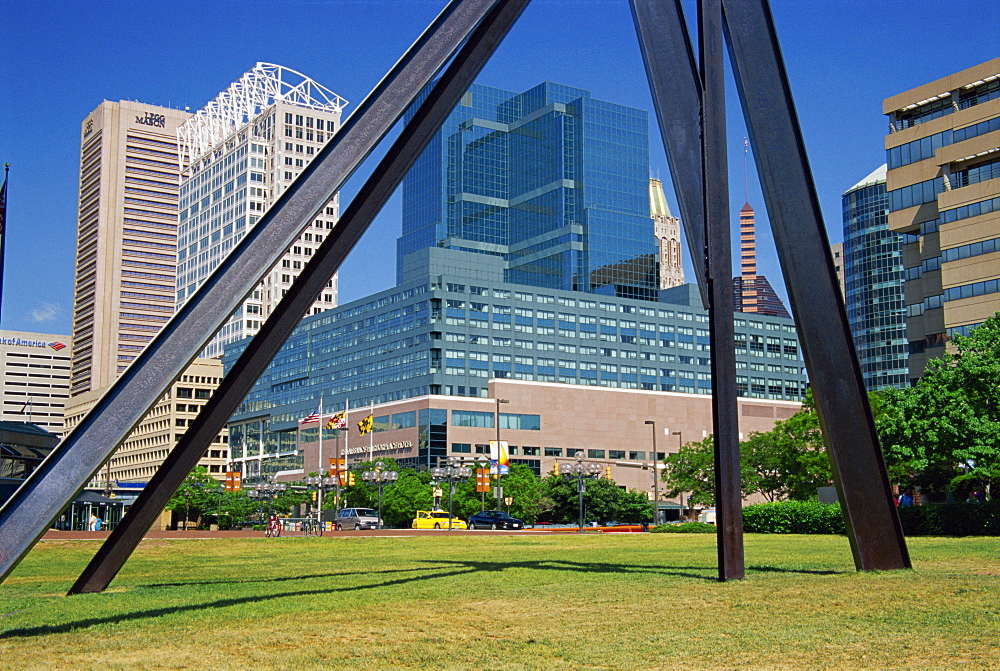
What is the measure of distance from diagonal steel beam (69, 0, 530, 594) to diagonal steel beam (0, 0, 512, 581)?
1299 mm

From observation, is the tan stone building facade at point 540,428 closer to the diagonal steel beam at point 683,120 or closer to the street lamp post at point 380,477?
the street lamp post at point 380,477

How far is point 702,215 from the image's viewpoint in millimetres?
16266

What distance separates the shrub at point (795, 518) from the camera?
40.2 meters

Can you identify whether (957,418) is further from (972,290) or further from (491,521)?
(972,290)

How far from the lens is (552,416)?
136 meters

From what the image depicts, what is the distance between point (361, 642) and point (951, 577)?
28.8ft

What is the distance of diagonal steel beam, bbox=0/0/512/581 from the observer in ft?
37.1

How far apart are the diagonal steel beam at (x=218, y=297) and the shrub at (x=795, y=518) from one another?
29.8 metres

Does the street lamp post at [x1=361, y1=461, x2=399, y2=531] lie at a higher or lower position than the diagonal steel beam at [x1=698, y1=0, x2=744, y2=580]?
lower

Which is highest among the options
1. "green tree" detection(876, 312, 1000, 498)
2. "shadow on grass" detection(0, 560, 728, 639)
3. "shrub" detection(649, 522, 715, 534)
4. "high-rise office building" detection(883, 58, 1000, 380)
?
"high-rise office building" detection(883, 58, 1000, 380)

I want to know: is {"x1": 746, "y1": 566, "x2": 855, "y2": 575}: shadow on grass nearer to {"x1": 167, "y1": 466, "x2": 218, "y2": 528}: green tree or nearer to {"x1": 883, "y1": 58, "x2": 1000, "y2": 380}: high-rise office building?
{"x1": 883, "y1": 58, "x2": 1000, "y2": 380}: high-rise office building

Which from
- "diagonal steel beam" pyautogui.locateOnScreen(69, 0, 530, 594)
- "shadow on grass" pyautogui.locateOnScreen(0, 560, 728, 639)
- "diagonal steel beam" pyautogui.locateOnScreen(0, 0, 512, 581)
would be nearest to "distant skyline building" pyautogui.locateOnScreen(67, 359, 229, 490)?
"shadow on grass" pyautogui.locateOnScreen(0, 560, 728, 639)

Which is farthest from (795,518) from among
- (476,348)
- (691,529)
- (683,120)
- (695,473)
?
(476,348)

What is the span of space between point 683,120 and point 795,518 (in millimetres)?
29801
